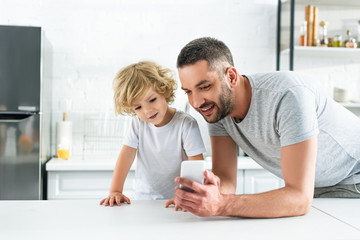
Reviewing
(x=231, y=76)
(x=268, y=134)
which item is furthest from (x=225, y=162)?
(x=231, y=76)

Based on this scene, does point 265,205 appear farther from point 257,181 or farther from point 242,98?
point 257,181

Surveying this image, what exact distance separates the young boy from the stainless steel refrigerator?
955 millimetres

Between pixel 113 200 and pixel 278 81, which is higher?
pixel 278 81

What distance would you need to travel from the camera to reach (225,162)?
1482mm

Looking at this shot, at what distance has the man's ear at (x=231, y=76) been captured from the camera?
1317 mm

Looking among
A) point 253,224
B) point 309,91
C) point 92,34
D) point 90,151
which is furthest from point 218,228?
point 92,34

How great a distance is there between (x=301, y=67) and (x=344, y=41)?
0.39m

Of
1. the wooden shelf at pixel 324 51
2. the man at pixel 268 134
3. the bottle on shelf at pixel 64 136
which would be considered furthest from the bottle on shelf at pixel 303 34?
the bottle on shelf at pixel 64 136

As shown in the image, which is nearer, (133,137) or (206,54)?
(206,54)

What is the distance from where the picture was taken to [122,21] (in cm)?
294

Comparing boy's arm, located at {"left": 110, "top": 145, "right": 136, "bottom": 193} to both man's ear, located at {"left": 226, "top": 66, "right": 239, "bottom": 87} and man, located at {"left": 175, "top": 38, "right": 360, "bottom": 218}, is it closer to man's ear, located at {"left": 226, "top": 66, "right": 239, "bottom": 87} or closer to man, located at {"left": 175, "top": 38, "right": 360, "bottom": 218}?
man, located at {"left": 175, "top": 38, "right": 360, "bottom": 218}

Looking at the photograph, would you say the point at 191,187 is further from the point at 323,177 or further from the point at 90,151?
the point at 90,151

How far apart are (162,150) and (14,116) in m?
1.24

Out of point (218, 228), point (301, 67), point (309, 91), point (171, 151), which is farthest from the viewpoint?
point (301, 67)
